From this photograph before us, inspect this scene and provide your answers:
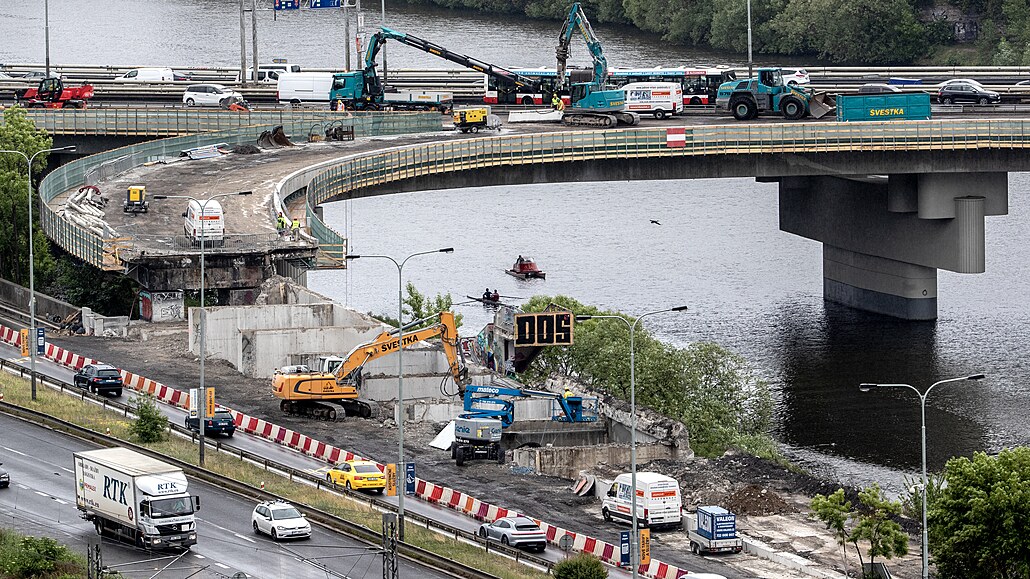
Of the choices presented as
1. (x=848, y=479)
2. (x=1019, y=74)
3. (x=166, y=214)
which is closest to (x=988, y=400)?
(x=848, y=479)

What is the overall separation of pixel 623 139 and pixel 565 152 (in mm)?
3989

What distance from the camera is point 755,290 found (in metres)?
142

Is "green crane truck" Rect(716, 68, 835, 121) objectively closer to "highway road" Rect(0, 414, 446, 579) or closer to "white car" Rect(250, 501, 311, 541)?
"highway road" Rect(0, 414, 446, 579)

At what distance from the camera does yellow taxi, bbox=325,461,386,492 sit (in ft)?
234

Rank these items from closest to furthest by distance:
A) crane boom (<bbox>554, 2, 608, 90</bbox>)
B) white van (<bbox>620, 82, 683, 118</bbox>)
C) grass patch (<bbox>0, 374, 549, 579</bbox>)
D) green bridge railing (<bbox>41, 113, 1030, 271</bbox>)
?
1. grass patch (<bbox>0, 374, 549, 579</bbox>)
2. green bridge railing (<bbox>41, 113, 1030, 271</bbox>)
3. white van (<bbox>620, 82, 683, 118</bbox>)
4. crane boom (<bbox>554, 2, 608, 90</bbox>)

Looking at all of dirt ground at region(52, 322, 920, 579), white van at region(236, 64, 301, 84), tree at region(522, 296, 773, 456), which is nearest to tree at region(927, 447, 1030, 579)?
dirt ground at region(52, 322, 920, 579)

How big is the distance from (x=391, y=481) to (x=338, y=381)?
15.5m

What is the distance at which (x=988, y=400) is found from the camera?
108 meters

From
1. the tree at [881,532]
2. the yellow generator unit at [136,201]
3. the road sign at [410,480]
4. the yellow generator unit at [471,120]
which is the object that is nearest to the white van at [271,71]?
the yellow generator unit at [471,120]

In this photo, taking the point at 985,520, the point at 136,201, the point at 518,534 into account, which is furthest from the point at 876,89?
the point at 518,534

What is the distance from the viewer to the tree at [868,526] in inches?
2549

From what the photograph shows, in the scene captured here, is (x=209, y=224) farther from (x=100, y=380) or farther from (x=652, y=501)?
(x=652, y=501)

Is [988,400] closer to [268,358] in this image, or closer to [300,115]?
[268,358]

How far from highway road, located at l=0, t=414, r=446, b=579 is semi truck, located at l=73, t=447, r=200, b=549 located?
1.94 ft
